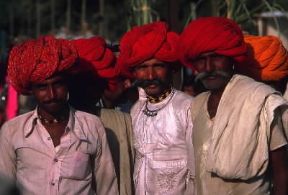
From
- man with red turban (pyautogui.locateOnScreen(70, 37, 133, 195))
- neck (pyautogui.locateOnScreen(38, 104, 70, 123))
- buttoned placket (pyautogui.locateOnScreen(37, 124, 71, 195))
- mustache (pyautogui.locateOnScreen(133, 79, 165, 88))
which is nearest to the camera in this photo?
buttoned placket (pyautogui.locateOnScreen(37, 124, 71, 195))

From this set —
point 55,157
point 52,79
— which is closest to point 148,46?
point 52,79

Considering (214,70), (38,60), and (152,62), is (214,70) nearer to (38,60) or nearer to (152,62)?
(152,62)

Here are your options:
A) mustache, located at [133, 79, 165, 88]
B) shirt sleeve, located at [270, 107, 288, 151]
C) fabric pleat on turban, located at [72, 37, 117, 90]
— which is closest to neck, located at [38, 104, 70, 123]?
mustache, located at [133, 79, 165, 88]

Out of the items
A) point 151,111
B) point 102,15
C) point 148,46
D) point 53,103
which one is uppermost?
point 148,46

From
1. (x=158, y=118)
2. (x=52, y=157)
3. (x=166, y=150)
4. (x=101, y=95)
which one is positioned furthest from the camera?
(x=101, y=95)

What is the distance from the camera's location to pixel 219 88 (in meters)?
4.84

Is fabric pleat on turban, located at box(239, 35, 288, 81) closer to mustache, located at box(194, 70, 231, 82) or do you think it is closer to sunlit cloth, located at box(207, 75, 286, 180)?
mustache, located at box(194, 70, 231, 82)

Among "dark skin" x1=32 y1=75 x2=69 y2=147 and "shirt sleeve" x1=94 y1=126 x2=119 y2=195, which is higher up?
"dark skin" x1=32 y1=75 x2=69 y2=147

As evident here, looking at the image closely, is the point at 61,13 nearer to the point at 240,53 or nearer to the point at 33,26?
the point at 33,26

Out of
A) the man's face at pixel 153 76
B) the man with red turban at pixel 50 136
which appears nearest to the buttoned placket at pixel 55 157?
the man with red turban at pixel 50 136

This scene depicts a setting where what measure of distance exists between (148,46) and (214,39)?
532 mm

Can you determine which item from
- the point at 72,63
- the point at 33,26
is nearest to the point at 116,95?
the point at 72,63

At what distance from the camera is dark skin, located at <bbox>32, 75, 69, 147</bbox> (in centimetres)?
475

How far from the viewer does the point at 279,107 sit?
4.64 meters
